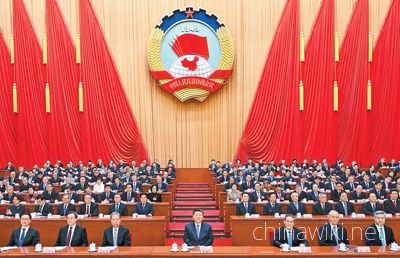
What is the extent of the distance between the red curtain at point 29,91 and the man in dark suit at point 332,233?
1126 centimetres

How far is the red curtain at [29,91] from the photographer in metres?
15.5

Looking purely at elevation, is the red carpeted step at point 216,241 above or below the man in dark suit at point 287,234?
below

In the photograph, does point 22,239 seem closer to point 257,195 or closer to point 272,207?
point 272,207

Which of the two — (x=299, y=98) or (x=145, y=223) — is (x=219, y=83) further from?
(x=145, y=223)

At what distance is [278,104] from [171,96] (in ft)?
11.4

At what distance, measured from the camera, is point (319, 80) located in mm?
15484

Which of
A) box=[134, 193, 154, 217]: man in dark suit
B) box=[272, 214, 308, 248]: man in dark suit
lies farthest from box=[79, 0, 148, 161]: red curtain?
box=[272, 214, 308, 248]: man in dark suit

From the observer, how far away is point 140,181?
11.6 meters

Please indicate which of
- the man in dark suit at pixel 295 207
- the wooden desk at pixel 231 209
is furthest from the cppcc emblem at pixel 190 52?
the man in dark suit at pixel 295 207

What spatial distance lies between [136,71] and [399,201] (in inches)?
384

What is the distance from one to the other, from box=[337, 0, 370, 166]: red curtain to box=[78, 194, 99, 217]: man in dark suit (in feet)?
A: 30.6

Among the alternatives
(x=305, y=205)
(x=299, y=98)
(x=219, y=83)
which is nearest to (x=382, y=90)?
(x=299, y=98)

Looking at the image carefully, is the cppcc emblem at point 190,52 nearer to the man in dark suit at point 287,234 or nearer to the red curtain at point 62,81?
the red curtain at point 62,81

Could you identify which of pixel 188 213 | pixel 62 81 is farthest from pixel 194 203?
pixel 62 81
